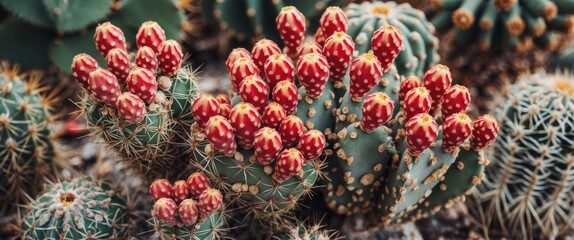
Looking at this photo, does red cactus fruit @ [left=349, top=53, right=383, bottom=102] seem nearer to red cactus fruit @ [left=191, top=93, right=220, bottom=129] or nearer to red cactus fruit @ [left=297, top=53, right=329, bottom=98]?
red cactus fruit @ [left=297, top=53, right=329, bottom=98]

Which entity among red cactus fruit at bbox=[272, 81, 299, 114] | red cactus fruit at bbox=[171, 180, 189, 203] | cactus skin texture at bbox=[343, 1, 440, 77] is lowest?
red cactus fruit at bbox=[171, 180, 189, 203]

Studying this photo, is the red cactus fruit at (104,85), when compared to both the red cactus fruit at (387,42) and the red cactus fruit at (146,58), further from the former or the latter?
the red cactus fruit at (387,42)

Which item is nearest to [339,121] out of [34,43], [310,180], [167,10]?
[310,180]

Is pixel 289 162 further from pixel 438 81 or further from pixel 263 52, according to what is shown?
pixel 438 81

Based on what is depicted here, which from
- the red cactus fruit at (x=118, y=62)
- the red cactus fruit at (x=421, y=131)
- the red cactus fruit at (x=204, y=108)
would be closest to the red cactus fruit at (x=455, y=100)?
the red cactus fruit at (x=421, y=131)

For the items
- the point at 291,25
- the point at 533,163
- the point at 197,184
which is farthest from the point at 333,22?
the point at 533,163

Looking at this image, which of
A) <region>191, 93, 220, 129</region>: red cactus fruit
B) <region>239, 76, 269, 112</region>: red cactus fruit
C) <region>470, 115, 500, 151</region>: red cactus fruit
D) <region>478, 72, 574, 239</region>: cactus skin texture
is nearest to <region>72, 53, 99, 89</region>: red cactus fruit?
<region>191, 93, 220, 129</region>: red cactus fruit

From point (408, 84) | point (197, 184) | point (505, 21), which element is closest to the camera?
point (197, 184)
